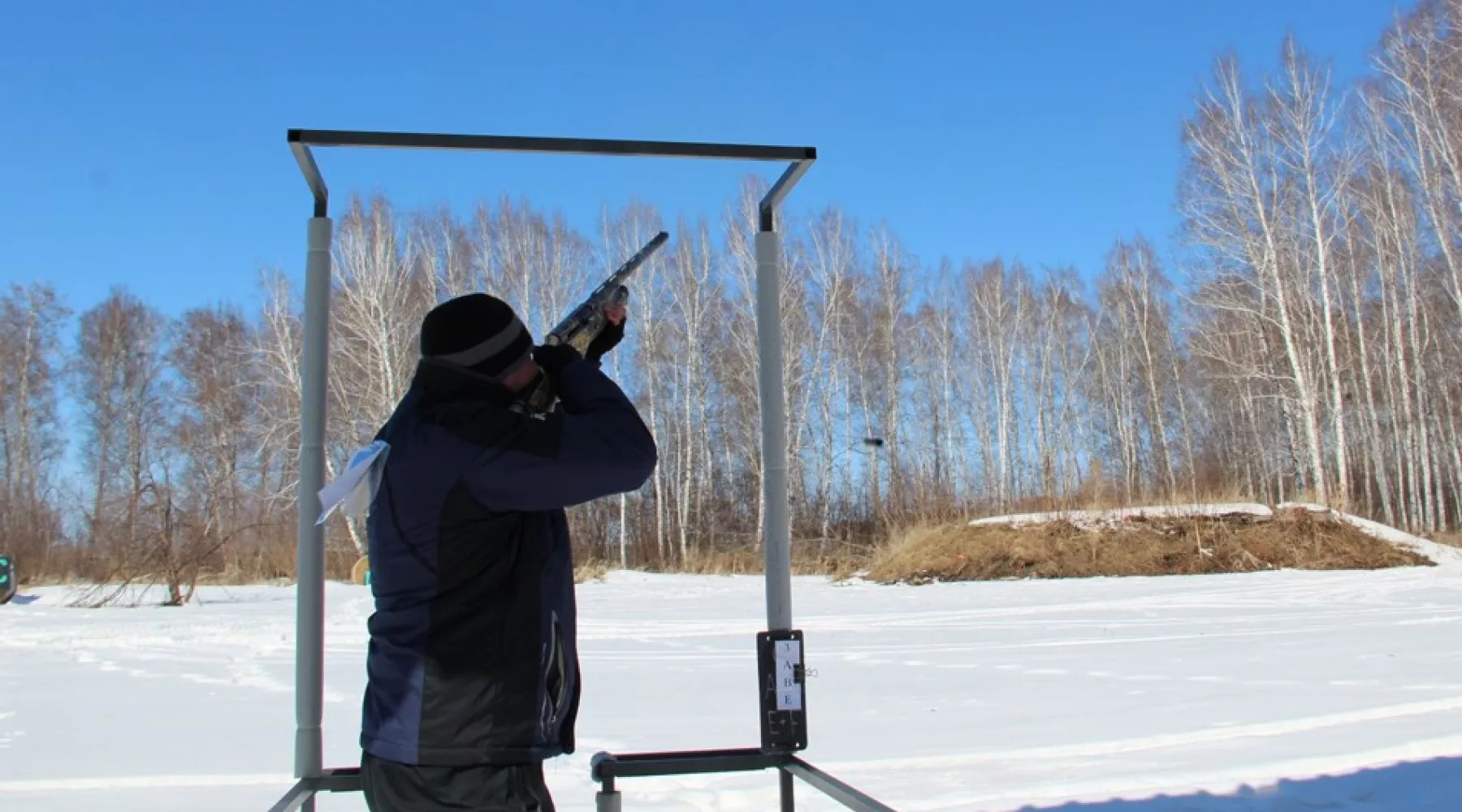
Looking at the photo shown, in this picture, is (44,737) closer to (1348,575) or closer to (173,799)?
(173,799)

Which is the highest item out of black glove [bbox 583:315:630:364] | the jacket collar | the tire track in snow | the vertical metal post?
black glove [bbox 583:315:630:364]

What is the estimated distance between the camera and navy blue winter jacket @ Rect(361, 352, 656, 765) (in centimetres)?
170

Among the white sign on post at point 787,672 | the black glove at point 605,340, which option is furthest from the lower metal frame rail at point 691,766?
the black glove at point 605,340

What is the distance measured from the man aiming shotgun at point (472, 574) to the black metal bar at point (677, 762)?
664mm

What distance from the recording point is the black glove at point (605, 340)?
7.29 feet

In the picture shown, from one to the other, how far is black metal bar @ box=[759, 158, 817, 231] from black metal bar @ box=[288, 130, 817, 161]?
3 centimetres

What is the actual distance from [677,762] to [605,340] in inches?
41.9

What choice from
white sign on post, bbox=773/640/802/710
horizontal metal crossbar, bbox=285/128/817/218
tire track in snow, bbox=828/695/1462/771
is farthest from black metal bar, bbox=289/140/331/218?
tire track in snow, bbox=828/695/1462/771

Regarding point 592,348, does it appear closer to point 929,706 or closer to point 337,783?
point 337,783

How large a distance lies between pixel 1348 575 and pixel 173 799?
13.4 m

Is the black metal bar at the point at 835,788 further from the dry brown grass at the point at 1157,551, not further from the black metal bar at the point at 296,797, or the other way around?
the dry brown grass at the point at 1157,551

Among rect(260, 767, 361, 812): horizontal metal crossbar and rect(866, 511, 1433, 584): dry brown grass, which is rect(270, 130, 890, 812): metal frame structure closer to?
rect(260, 767, 361, 812): horizontal metal crossbar

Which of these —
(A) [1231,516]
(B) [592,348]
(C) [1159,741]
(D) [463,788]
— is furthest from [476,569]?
(A) [1231,516]

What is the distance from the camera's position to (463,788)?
1.72 meters
